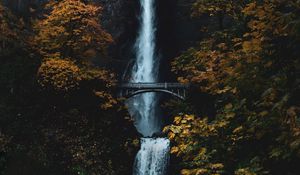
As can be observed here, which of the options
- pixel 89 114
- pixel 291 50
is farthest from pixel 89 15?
pixel 291 50

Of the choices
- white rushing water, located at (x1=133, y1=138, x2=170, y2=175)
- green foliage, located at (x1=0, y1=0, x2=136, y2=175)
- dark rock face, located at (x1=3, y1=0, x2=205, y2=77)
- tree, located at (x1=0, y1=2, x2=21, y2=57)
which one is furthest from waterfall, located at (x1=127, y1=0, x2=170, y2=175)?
tree, located at (x1=0, y1=2, x2=21, y2=57)

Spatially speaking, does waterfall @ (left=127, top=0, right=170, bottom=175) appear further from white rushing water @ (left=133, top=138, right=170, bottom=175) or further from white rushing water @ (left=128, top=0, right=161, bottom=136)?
white rushing water @ (left=133, top=138, right=170, bottom=175)

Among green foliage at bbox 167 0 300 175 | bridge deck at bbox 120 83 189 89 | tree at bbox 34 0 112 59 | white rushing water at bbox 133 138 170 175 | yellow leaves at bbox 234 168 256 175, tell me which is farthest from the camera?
bridge deck at bbox 120 83 189 89

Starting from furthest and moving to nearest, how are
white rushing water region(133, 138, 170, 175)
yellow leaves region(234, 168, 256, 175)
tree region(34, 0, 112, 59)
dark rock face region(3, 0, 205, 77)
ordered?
dark rock face region(3, 0, 205, 77)
white rushing water region(133, 138, 170, 175)
tree region(34, 0, 112, 59)
yellow leaves region(234, 168, 256, 175)

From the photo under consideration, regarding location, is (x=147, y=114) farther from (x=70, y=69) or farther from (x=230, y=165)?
(x=230, y=165)

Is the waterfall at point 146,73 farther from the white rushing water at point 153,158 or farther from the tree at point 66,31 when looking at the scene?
the tree at point 66,31

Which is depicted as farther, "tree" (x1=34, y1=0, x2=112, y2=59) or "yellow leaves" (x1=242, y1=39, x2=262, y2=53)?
"tree" (x1=34, y1=0, x2=112, y2=59)

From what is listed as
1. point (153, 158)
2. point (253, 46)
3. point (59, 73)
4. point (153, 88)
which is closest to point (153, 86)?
point (153, 88)

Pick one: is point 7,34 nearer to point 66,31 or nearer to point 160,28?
point 66,31

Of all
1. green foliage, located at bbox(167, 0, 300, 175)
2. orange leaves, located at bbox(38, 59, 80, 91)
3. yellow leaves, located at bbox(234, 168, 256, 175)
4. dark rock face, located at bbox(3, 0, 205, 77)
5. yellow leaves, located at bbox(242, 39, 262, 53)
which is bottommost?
yellow leaves, located at bbox(234, 168, 256, 175)

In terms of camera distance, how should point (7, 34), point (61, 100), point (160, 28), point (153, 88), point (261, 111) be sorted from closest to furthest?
point (261, 111), point (7, 34), point (61, 100), point (153, 88), point (160, 28)

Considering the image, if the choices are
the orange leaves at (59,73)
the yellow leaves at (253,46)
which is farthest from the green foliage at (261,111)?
the orange leaves at (59,73)
